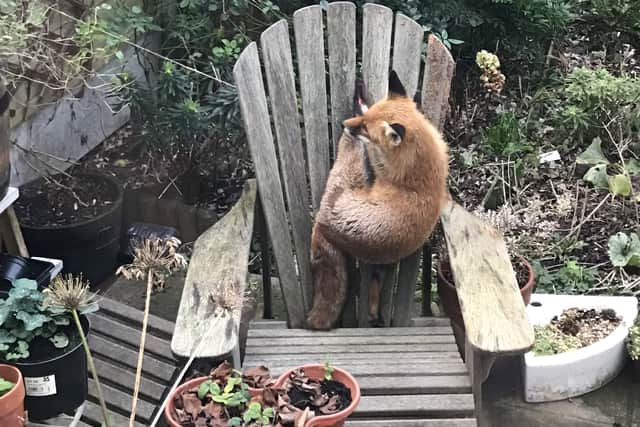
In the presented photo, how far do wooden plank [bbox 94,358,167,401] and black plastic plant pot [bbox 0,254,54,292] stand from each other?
1.06 ft

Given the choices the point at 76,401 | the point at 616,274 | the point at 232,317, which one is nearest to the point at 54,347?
the point at 76,401

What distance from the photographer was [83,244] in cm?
281

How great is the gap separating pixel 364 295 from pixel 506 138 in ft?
3.91

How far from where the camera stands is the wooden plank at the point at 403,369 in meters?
1.98

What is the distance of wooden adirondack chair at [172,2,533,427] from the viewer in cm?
188

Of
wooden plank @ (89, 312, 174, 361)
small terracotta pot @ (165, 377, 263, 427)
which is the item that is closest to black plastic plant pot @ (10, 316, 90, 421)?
wooden plank @ (89, 312, 174, 361)

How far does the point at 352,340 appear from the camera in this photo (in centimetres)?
216

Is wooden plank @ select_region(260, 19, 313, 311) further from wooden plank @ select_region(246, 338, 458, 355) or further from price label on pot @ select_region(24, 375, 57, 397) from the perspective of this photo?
price label on pot @ select_region(24, 375, 57, 397)

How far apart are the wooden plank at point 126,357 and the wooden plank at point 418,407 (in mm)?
823

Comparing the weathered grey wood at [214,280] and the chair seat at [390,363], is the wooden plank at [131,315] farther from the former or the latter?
the weathered grey wood at [214,280]

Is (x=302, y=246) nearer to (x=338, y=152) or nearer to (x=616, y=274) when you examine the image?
(x=338, y=152)

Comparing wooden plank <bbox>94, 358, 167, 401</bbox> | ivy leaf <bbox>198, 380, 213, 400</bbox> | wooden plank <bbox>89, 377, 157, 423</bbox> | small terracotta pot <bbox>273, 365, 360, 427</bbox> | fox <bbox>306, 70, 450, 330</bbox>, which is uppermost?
fox <bbox>306, 70, 450, 330</bbox>

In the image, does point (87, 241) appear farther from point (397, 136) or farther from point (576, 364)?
point (576, 364)

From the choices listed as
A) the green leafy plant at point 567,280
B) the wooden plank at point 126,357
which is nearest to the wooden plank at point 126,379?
the wooden plank at point 126,357
